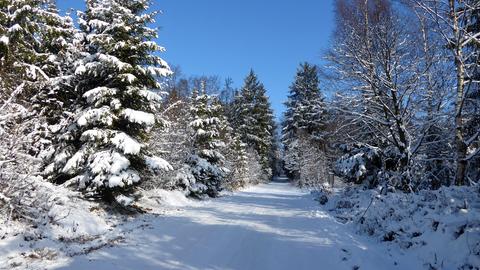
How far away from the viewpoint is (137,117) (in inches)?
492

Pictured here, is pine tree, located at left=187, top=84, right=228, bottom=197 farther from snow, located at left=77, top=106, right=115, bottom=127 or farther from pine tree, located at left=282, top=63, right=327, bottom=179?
pine tree, located at left=282, top=63, right=327, bottom=179

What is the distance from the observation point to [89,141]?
1224 cm

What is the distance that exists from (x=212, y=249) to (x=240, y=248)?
0.60 m

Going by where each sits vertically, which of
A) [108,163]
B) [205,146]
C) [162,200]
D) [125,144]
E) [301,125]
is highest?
[301,125]

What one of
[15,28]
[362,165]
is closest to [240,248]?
[15,28]

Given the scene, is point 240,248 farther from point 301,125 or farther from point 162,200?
point 301,125

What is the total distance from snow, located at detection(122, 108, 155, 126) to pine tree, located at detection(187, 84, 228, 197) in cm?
978

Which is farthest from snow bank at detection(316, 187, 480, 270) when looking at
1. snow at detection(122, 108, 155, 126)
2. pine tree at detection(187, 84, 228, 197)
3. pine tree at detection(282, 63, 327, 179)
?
pine tree at detection(282, 63, 327, 179)

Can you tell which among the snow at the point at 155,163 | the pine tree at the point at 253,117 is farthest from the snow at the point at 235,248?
the pine tree at the point at 253,117

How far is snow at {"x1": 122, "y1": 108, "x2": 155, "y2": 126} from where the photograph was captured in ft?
41.0

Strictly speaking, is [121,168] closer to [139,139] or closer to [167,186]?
[139,139]

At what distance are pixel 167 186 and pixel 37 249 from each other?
A: 504 inches

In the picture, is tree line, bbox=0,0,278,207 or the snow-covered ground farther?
tree line, bbox=0,0,278,207

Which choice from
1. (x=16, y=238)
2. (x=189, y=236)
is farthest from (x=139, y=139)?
(x=16, y=238)
